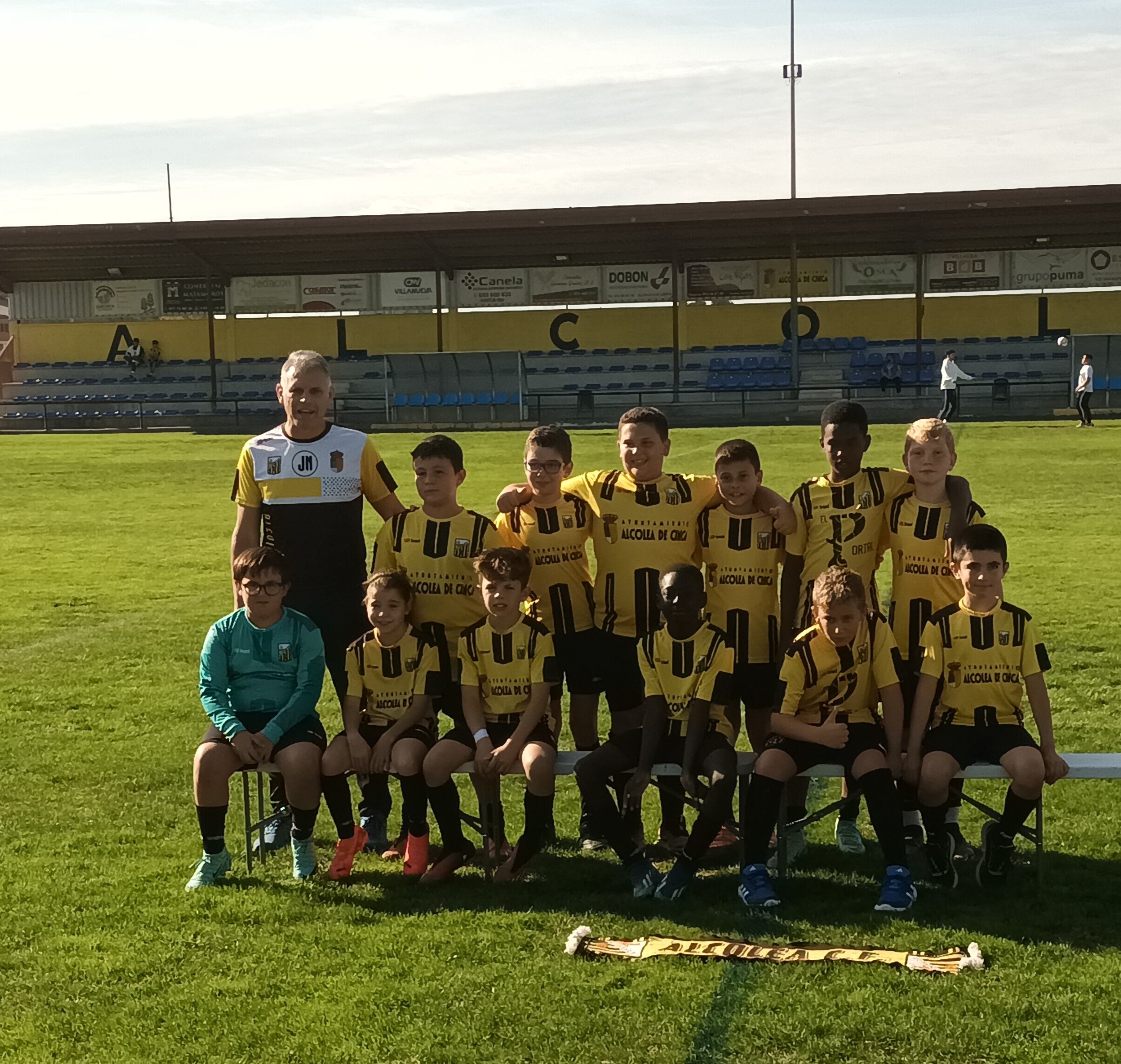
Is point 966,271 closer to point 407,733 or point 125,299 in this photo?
point 125,299

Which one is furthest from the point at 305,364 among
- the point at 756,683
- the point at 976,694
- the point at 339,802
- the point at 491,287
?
the point at 491,287

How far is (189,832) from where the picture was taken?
18.0 feet

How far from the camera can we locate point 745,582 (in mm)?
5266

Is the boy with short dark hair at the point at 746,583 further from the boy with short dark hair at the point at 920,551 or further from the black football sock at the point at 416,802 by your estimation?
the black football sock at the point at 416,802

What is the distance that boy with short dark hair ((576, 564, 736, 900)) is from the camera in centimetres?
464

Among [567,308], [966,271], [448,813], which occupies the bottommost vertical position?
[448,813]

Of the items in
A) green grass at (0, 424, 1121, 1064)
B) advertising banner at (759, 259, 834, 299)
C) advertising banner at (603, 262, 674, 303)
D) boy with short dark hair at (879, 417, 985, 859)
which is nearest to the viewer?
green grass at (0, 424, 1121, 1064)

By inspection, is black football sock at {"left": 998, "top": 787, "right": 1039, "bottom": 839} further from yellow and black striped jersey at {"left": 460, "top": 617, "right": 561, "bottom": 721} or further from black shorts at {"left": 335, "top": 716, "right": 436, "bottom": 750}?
black shorts at {"left": 335, "top": 716, "right": 436, "bottom": 750}

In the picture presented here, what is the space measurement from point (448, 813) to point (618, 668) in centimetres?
94

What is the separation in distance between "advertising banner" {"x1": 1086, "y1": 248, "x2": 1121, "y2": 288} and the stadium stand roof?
1.20ft

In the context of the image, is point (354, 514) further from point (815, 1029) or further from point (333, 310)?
point (333, 310)

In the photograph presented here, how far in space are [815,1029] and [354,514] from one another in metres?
2.76

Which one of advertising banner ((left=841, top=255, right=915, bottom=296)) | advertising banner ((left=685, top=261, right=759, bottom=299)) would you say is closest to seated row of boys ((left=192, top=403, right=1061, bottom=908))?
advertising banner ((left=685, top=261, right=759, bottom=299))

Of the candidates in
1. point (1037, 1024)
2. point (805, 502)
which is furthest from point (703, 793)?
point (1037, 1024)
